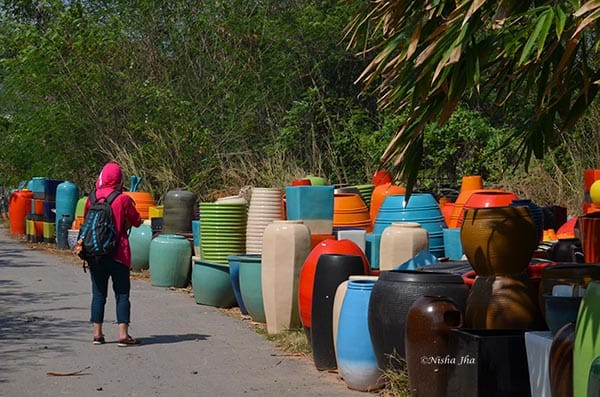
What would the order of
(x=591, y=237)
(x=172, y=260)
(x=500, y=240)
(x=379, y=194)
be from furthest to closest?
(x=172, y=260) < (x=379, y=194) < (x=591, y=237) < (x=500, y=240)

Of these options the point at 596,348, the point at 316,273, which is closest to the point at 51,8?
the point at 316,273

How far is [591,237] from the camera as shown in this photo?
7734mm

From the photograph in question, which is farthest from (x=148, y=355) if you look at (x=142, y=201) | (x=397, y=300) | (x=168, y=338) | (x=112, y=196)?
(x=142, y=201)

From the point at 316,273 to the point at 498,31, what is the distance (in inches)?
145

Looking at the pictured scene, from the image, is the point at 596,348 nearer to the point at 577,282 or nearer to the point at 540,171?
the point at 577,282

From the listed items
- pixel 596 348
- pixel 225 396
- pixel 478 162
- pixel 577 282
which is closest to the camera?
pixel 596 348

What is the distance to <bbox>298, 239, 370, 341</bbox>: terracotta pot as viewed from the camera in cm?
931

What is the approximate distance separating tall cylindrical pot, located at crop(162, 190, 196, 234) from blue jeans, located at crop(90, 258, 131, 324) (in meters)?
6.36

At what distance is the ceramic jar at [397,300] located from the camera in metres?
7.37

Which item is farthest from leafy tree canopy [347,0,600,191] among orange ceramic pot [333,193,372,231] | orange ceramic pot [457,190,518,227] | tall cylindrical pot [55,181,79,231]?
tall cylindrical pot [55,181,79,231]

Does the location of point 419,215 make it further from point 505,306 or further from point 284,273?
point 505,306

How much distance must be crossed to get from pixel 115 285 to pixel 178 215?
6403 mm

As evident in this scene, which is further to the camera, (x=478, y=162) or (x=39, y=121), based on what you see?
(x=39, y=121)

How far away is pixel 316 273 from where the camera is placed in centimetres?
902
